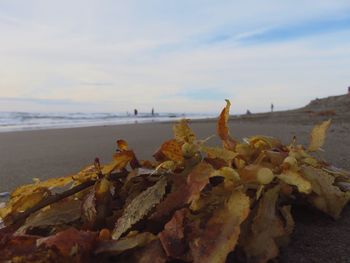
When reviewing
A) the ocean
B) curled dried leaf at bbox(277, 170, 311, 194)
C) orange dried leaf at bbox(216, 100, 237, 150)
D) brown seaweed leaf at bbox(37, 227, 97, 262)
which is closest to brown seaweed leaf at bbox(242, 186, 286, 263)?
curled dried leaf at bbox(277, 170, 311, 194)

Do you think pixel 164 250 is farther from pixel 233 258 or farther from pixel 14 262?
pixel 14 262

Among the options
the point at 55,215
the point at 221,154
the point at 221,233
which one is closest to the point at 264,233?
the point at 221,233

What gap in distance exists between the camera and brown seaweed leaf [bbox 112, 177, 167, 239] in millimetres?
1123

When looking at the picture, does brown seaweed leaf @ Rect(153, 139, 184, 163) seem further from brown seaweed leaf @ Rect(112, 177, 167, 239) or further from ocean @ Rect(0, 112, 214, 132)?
ocean @ Rect(0, 112, 214, 132)

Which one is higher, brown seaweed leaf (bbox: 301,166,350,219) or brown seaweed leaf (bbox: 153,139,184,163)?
brown seaweed leaf (bbox: 153,139,184,163)

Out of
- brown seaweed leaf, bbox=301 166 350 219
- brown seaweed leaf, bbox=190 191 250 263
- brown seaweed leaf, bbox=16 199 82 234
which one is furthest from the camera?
brown seaweed leaf, bbox=301 166 350 219

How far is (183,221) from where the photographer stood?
1075 mm

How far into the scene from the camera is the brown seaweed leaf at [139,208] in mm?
1123

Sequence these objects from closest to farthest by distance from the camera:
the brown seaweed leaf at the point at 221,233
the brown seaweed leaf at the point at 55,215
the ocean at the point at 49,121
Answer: the brown seaweed leaf at the point at 221,233
the brown seaweed leaf at the point at 55,215
the ocean at the point at 49,121

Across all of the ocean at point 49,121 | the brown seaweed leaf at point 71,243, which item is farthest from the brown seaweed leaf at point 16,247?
the ocean at point 49,121

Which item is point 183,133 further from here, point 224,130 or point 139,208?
point 139,208

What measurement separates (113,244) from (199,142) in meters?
0.44

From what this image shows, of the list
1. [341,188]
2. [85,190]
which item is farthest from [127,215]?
[341,188]

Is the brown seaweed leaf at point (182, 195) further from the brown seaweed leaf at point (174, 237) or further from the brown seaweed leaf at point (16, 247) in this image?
the brown seaweed leaf at point (16, 247)
